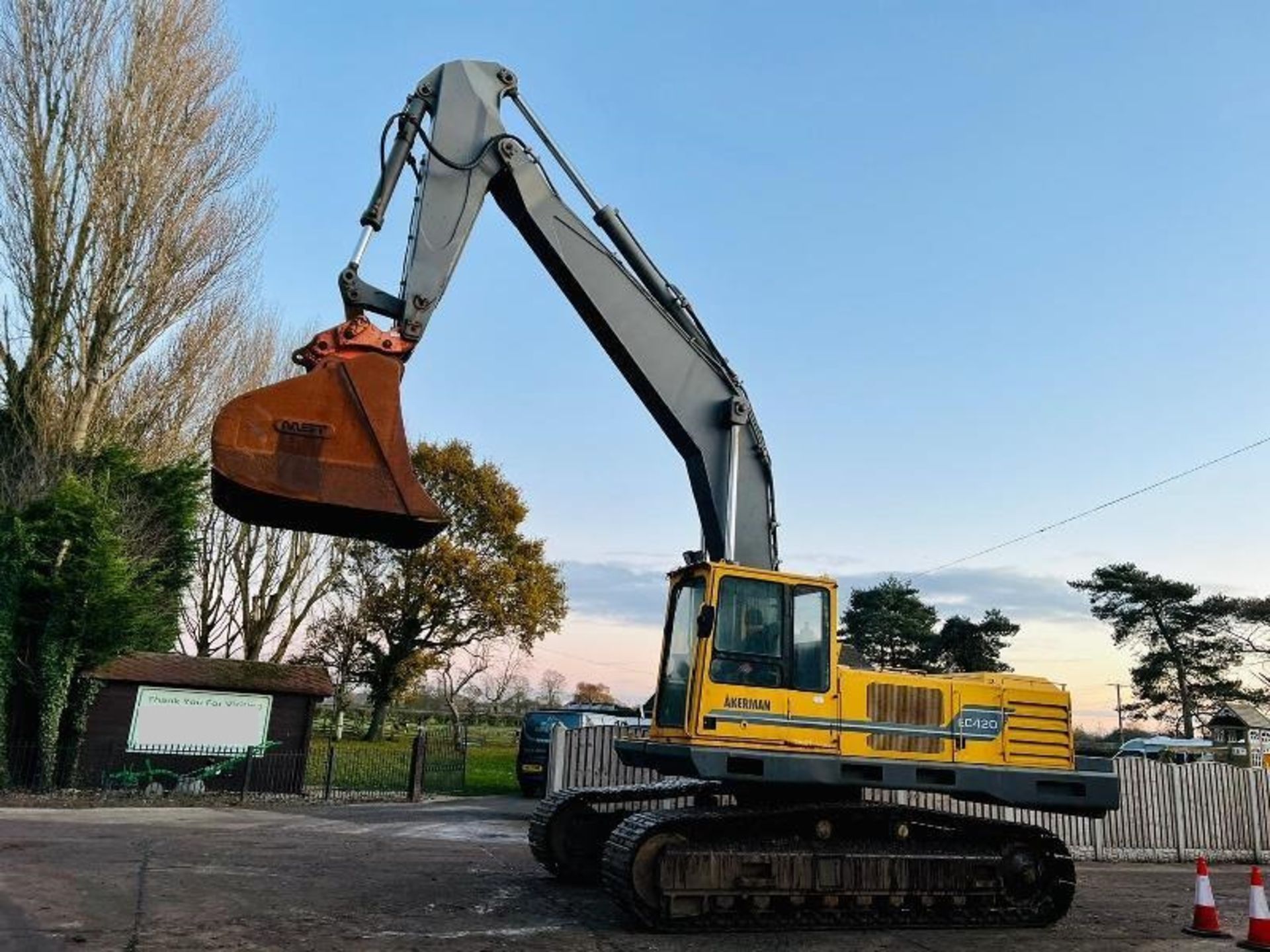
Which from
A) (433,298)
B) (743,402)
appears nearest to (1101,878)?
(743,402)

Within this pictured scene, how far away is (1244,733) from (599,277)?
33.6 m

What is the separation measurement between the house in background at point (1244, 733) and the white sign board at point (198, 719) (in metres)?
26.1

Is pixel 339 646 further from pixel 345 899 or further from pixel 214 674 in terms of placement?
pixel 345 899

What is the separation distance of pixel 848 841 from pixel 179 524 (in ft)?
56.7

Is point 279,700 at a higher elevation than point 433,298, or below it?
below

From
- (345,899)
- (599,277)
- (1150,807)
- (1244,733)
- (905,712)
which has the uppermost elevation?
(599,277)

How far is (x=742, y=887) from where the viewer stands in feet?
25.1

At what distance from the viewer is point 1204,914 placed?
27.2ft

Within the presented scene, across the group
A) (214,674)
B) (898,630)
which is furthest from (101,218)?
(898,630)

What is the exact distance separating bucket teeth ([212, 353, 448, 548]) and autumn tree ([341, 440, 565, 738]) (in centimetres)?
2777

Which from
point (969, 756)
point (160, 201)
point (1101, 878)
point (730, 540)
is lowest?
point (1101, 878)

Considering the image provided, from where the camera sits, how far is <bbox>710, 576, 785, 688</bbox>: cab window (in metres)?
7.84

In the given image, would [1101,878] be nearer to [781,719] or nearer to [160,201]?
[781,719]

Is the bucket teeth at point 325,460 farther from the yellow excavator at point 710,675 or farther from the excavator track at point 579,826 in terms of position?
the excavator track at point 579,826
